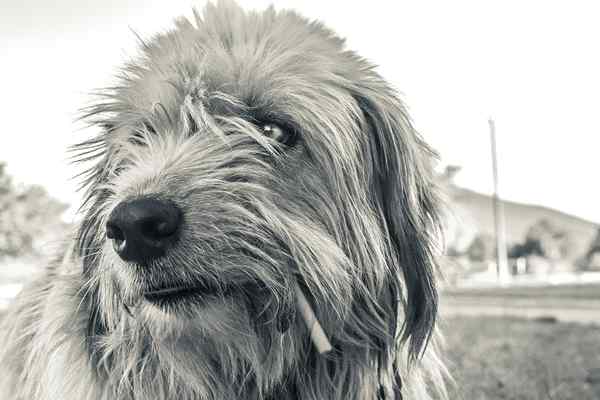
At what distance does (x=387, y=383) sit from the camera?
274 centimetres

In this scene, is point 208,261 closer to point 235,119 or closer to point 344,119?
point 235,119

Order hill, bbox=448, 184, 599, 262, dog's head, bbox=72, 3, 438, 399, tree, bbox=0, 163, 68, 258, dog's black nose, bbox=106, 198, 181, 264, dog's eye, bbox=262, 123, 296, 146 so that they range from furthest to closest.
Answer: hill, bbox=448, 184, 599, 262 < tree, bbox=0, 163, 68, 258 < dog's eye, bbox=262, 123, 296, 146 < dog's head, bbox=72, 3, 438, 399 < dog's black nose, bbox=106, 198, 181, 264

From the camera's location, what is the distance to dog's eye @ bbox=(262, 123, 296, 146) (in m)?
2.62

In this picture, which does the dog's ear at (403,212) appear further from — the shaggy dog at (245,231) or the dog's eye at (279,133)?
the dog's eye at (279,133)

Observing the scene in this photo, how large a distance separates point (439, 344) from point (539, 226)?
5031cm

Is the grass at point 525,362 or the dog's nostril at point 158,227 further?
the grass at point 525,362

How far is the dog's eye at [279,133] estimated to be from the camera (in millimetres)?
2623

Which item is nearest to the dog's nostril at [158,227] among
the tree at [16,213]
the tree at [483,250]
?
the tree at [16,213]

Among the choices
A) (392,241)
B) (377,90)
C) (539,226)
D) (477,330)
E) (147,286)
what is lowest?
(477,330)

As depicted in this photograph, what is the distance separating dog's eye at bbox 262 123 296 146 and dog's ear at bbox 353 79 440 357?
1.11 ft

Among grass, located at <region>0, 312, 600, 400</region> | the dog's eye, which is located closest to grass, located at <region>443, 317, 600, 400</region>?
grass, located at <region>0, 312, 600, 400</region>

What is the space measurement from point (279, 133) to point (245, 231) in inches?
19.6

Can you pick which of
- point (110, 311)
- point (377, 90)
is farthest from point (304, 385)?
point (377, 90)

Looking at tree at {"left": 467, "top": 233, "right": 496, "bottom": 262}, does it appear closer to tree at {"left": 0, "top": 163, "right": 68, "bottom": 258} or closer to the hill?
the hill
